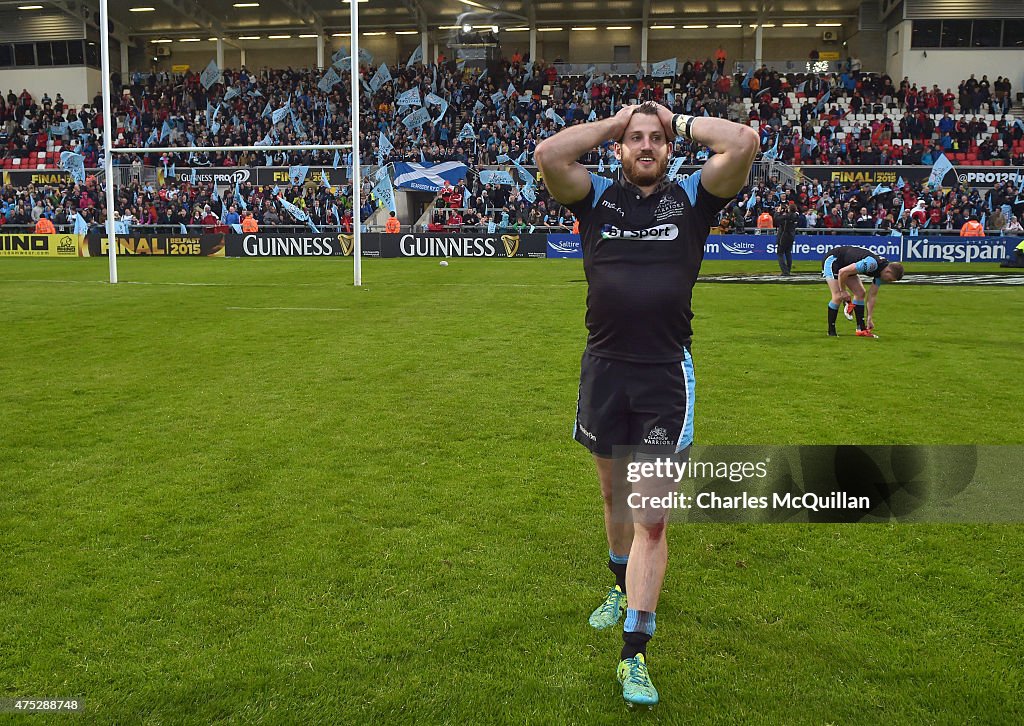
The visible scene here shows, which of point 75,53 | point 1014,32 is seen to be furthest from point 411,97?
point 1014,32

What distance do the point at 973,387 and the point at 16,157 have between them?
45.3m

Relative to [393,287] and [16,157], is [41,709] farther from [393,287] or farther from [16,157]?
[16,157]

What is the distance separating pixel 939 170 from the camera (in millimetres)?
33844

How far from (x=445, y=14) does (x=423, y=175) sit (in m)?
15.4

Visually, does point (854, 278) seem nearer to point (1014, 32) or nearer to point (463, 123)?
point (463, 123)

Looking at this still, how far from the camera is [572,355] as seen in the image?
10742 millimetres

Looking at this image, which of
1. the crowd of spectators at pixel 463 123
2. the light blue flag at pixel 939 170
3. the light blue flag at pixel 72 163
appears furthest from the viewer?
the light blue flag at pixel 72 163

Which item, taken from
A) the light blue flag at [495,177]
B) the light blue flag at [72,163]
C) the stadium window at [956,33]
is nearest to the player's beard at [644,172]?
the light blue flag at [495,177]

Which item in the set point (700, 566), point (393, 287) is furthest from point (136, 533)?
point (393, 287)

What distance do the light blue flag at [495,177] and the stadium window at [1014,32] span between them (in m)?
25.0

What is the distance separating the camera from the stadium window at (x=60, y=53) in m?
47.1

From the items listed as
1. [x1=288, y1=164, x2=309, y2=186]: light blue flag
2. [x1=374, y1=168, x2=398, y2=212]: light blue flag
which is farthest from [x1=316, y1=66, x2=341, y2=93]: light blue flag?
[x1=374, y1=168, x2=398, y2=212]: light blue flag

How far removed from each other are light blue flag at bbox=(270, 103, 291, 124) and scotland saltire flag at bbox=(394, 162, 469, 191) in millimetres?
7082

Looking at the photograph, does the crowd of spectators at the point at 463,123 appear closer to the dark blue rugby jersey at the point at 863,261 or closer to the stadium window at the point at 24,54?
the stadium window at the point at 24,54
